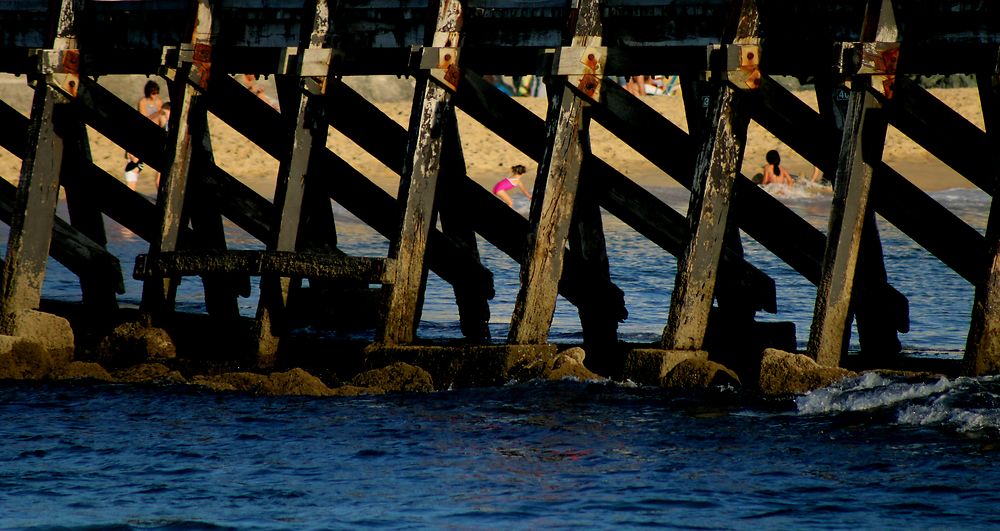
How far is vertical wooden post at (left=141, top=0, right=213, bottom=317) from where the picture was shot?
31.8 ft

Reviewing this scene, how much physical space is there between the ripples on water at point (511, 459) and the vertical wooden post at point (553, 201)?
43 cm

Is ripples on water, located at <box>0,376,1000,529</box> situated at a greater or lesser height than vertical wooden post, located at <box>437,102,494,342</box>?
lesser

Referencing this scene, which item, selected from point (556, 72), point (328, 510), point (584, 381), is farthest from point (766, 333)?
point (328, 510)

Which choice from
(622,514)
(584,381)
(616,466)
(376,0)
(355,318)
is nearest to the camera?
(622,514)

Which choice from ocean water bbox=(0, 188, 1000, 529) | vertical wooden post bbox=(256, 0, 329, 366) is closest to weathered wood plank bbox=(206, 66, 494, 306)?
vertical wooden post bbox=(256, 0, 329, 366)

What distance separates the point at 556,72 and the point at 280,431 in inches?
101

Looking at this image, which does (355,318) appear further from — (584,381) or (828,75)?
(828,75)

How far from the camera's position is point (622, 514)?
6559mm

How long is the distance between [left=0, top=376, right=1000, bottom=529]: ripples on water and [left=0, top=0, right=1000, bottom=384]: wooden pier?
0.36 metres

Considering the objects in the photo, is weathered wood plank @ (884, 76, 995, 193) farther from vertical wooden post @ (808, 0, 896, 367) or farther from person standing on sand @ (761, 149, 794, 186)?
person standing on sand @ (761, 149, 794, 186)

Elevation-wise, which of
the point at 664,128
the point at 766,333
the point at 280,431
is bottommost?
the point at 280,431

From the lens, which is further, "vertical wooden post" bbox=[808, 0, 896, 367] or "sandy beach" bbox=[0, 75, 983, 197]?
"sandy beach" bbox=[0, 75, 983, 197]

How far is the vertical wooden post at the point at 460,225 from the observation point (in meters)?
10.0

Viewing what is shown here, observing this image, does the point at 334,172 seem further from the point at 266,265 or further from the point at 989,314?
the point at 989,314
